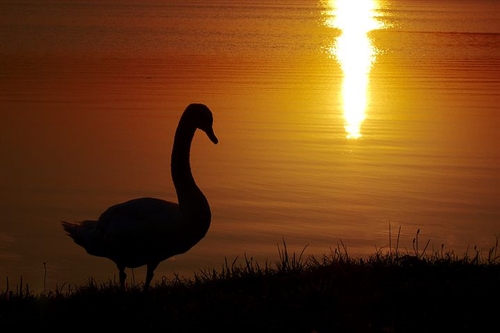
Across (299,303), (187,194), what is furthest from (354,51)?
(299,303)

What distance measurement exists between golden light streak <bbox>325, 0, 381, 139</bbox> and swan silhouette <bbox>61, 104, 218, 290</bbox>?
9524 mm

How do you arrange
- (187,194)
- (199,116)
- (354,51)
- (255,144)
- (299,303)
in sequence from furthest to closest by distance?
(354,51), (255,144), (199,116), (187,194), (299,303)

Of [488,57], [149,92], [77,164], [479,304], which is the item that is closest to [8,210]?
[77,164]

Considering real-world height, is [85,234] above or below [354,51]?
below

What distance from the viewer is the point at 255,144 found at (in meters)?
16.5

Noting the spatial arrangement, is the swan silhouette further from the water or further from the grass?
the water

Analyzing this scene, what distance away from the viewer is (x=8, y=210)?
12859mm

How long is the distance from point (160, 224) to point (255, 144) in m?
9.15

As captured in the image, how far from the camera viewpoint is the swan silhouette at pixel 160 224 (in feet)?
24.2

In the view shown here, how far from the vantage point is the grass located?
20.4 ft

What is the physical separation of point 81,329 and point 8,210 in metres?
6.86

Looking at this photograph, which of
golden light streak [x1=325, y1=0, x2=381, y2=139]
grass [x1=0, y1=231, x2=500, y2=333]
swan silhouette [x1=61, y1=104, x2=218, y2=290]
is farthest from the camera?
golden light streak [x1=325, y1=0, x2=381, y2=139]

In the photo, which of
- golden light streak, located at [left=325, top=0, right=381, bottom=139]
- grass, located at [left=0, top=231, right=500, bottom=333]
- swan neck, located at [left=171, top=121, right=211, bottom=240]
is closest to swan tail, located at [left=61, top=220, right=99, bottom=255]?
grass, located at [left=0, top=231, right=500, bottom=333]

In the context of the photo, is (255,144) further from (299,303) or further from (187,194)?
(299,303)
